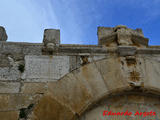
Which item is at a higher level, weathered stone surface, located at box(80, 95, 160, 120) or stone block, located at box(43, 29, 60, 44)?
stone block, located at box(43, 29, 60, 44)

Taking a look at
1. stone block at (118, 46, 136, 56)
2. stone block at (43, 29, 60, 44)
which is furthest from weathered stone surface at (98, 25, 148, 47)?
stone block at (43, 29, 60, 44)

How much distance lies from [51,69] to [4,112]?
88 cm

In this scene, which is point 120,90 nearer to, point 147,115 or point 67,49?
point 147,115

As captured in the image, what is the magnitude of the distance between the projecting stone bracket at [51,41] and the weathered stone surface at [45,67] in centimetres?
13

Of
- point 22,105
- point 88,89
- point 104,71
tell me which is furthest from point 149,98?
point 22,105

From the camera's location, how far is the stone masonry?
2375mm

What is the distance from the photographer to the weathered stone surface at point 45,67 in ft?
8.69

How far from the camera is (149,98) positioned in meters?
2.91

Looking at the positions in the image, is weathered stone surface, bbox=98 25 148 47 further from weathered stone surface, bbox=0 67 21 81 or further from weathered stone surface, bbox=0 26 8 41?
weathered stone surface, bbox=0 26 8 41

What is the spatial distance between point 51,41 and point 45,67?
0.48 meters

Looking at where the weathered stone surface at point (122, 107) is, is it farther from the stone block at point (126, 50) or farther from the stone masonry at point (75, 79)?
the stone block at point (126, 50)

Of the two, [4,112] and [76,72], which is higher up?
[76,72]

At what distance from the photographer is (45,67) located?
2.74 meters

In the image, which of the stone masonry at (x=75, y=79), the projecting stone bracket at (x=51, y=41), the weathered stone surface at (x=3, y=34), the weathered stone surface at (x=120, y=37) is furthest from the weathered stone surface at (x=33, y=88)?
the weathered stone surface at (x=120, y=37)
